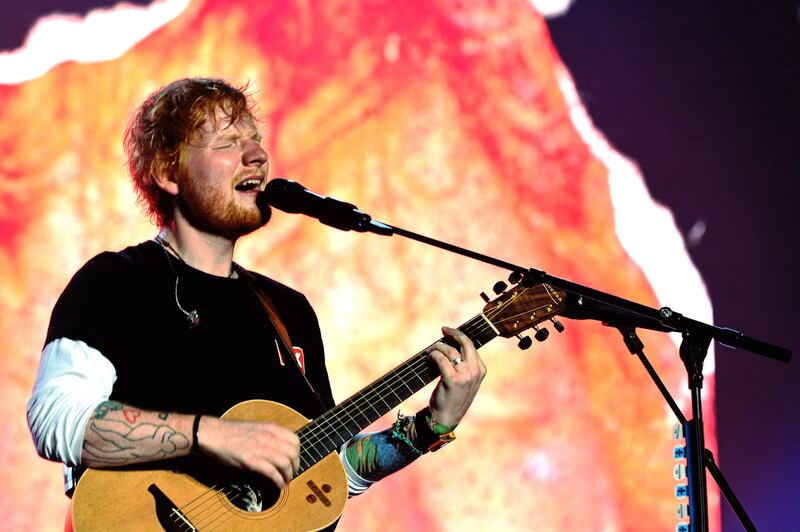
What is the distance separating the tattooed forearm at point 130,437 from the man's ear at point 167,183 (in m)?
0.70

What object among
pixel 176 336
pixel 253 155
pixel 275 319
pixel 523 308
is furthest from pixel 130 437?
pixel 523 308

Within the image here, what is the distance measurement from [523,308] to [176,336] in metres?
0.88

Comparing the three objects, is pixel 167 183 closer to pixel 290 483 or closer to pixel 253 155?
pixel 253 155

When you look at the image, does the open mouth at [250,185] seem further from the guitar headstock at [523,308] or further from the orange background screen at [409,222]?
the guitar headstock at [523,308]

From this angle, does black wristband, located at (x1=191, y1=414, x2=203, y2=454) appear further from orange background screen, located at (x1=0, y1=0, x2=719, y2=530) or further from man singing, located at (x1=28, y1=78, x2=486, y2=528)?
orange background screen, located at (x1=0, y1=0, x2=719, y2=530)

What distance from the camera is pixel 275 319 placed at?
2338mm

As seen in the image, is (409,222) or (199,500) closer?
(199,500)

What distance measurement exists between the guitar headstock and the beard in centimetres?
66

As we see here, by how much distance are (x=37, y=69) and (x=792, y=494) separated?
334 centimetres

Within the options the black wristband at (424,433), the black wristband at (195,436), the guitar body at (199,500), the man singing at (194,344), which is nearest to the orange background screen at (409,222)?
the man singing at (194,344)

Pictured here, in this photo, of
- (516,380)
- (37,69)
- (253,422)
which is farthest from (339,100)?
(253,422)

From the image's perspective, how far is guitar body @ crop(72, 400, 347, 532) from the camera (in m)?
1.82

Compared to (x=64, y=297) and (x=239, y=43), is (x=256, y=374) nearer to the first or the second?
(x=64, y=297)

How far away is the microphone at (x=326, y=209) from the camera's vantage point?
6.49 feet
